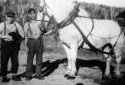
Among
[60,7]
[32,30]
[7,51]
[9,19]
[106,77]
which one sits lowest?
[106,77]

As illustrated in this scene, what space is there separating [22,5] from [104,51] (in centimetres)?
863

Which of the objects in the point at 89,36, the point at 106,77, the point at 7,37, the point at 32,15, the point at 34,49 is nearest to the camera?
the point at 7,37

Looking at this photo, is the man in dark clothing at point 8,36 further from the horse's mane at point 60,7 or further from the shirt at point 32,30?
→ the horse's mane at point 60,7

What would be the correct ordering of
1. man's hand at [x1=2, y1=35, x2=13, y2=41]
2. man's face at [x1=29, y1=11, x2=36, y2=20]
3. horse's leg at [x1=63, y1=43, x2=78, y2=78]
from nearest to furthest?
man's hand at [x1=2, y1=35, x2=13, y2=41] < man's face at [x1=29, y1=11, x2=36, y2=20] < horse's leg at [x1=63, y1=43, x2=78, y2=78]

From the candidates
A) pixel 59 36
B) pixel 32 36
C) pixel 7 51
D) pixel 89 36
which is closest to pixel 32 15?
pixel 32 36

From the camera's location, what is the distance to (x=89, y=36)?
5840 millimetres

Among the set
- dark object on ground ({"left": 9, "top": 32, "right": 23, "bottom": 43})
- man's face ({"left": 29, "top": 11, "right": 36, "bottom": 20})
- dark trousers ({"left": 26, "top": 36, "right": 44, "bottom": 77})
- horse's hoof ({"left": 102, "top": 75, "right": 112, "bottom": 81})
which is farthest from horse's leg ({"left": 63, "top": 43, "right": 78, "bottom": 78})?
dark object on ground ({"left": 9, "top": 32, "right": 23, "bottom": 43})

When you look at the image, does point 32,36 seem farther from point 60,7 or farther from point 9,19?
point 60,7

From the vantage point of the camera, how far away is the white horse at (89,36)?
5.63 metres

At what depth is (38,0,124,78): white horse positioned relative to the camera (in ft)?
18.5

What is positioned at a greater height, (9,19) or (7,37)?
(9,19)

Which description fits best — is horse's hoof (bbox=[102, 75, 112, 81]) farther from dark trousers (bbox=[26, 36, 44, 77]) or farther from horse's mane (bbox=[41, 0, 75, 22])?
horse's mane (bbox=[41, 0, 75, 22])

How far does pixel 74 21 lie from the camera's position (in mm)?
5625

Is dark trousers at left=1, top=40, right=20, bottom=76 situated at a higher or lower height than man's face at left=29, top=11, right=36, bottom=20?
lower
